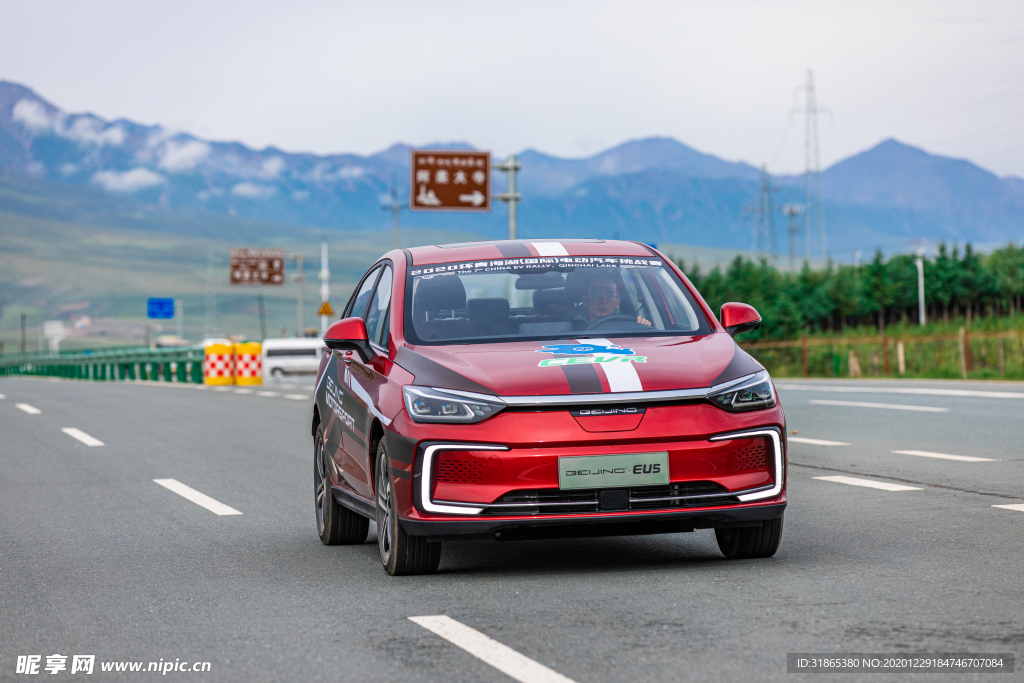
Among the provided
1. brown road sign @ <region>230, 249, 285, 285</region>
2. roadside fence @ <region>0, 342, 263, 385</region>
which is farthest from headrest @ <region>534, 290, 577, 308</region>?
brown road sign @ <region>230, 249, 285, 285</region>

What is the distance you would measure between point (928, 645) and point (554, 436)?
193 cm

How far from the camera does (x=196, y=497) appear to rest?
1062 centimetres

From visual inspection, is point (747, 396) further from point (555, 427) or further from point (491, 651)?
point (491, 651)

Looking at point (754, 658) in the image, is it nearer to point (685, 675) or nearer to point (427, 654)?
point (685, 675)

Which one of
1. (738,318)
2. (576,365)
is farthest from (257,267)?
(576,365)

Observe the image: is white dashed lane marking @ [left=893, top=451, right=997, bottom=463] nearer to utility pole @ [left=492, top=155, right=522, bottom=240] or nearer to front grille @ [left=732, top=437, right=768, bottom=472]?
front grille @ [left=732, top=437, right=768, bottom=472]

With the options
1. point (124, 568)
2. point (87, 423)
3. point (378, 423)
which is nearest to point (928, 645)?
point (378, 423)

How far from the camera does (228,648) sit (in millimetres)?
5211

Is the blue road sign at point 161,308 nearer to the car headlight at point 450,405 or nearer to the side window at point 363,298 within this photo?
the side window at point 363,298

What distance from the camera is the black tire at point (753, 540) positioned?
6.79 meters

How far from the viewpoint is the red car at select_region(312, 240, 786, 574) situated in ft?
20.2

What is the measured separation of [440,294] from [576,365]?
48.7 inches

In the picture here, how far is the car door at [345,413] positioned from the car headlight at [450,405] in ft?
2.42

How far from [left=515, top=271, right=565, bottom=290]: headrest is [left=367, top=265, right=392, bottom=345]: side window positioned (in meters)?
0.71
